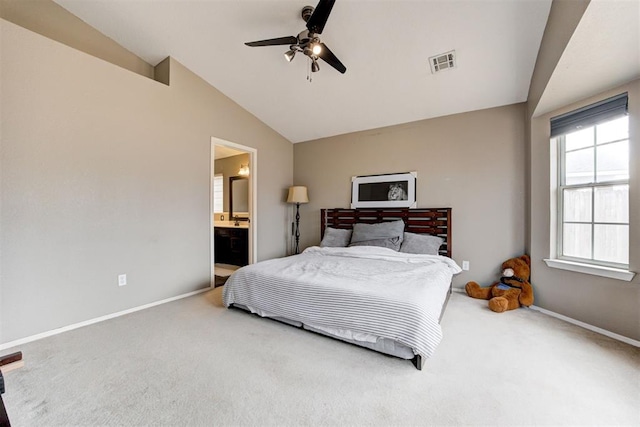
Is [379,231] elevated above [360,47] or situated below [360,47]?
below

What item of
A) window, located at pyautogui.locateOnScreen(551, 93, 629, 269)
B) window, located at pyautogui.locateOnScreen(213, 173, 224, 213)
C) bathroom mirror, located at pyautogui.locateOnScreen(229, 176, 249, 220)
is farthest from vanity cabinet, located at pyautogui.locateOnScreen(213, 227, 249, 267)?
window, located at pyautogui.locateOnScreen(551, 93, 629, 269)

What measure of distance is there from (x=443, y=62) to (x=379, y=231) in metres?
2.10

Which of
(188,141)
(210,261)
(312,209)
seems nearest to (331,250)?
(312,209)

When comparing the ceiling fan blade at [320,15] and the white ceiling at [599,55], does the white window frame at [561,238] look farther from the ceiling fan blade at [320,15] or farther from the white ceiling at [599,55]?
the ceiling fan blade at [320,15]

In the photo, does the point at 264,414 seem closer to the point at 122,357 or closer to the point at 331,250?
the point at 122,357

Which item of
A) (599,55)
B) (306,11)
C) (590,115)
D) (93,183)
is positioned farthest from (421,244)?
(93,183)

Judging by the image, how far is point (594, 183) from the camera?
2561mm

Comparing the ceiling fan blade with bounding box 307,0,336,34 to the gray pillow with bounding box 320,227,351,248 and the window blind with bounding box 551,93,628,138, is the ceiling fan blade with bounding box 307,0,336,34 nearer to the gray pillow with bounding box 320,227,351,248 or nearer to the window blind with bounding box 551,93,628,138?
the window blind with bounding box 551,93,628,138

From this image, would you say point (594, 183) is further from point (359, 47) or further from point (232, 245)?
point (232, 245)

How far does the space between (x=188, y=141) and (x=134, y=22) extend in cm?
126

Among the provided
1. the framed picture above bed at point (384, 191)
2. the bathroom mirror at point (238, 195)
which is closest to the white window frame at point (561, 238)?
the framed picture above bed at point (384, 191)

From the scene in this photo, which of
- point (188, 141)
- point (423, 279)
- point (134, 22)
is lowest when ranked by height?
point (423, 279)

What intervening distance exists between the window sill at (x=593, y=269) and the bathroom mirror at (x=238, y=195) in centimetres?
473

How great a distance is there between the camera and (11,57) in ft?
7.18
